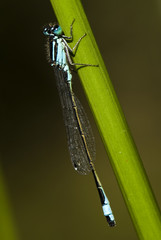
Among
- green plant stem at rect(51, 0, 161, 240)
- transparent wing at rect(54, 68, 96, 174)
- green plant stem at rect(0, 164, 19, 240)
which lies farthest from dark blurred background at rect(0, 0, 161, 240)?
green plant stem at rect(51, 0, 161, 240)

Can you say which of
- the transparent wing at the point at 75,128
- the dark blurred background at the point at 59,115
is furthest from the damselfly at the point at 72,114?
the dark blurred background at the point at 59,115

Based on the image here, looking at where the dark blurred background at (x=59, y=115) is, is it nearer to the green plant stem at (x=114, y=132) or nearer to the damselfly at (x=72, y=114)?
the damselfly at (x=72, y=114)

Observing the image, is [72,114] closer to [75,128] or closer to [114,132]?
[75,128]

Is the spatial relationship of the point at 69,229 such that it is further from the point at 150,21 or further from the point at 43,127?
the point at 150,21

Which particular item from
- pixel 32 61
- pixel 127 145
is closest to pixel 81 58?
pixel 127 145

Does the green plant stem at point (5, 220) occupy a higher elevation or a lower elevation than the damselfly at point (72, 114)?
lower

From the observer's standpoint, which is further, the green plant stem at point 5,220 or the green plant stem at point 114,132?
the green plant stem at point 5,220

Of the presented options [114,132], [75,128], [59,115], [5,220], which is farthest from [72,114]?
[59,115]

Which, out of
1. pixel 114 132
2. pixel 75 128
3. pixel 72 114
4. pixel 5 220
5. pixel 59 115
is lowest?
pixel 5 220
